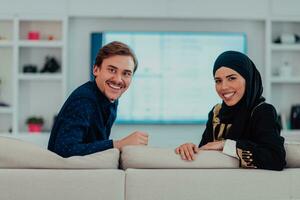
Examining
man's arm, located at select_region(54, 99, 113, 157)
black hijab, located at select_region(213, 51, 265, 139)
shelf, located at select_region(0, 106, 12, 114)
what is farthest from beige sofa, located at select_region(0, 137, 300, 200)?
shelf, located at select_region(0, 106, 12, 114)

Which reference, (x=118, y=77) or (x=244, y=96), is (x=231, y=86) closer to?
(x=244, y=96)

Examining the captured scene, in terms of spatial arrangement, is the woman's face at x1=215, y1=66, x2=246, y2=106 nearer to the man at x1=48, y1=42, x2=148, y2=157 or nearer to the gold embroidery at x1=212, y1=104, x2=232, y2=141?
the gold embroidery at x1=212, y1=104, x2=232, y2=141

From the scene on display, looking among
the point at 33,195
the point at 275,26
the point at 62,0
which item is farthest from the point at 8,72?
the point at 33,195

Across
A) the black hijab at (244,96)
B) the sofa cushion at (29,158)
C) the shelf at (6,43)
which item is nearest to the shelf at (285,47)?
the shelf at (6,43)

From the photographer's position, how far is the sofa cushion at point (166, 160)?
1797 mm

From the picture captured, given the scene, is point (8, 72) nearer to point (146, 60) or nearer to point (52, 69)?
point (52, 69)

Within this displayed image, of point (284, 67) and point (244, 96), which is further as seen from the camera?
point (284, 67)

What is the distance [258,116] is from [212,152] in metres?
0.26

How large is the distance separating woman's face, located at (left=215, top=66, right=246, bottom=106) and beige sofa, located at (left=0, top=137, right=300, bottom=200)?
0.47m

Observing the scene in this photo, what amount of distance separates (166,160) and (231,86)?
60 cm

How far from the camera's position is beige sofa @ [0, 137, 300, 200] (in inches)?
66.3

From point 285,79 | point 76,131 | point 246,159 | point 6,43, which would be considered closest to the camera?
point 246,159

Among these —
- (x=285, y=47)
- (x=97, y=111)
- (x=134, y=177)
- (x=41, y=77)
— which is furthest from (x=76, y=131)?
(x=285, y=47)

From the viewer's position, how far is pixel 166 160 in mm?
1804
